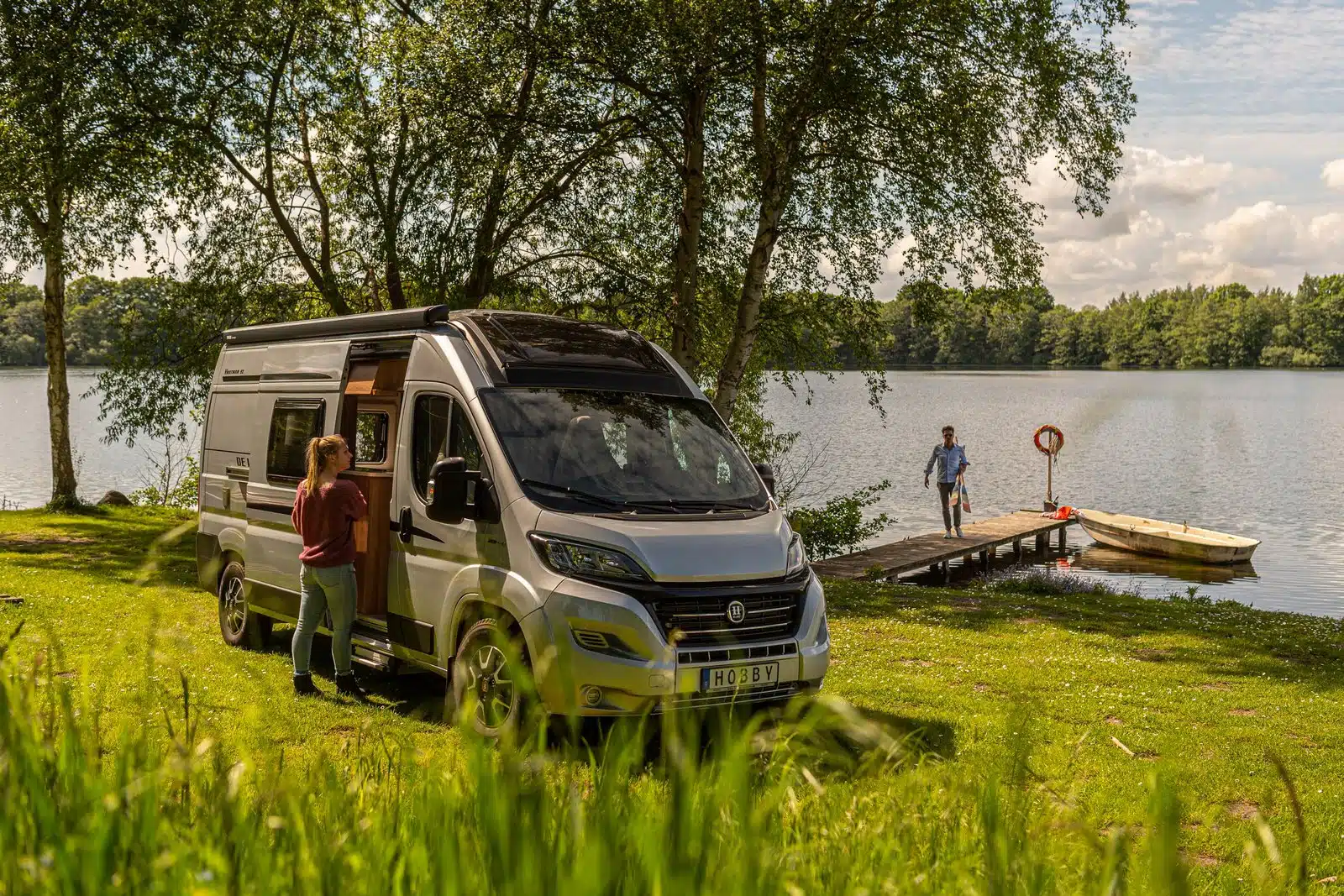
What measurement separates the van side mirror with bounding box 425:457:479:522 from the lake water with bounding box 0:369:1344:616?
48.7 ft

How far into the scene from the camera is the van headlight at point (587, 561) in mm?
6988

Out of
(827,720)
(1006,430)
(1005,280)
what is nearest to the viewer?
(827,720)

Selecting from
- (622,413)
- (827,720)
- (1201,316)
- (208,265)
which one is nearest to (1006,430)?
(208,265)

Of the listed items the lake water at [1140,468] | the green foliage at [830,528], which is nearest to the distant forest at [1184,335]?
the lake water at [1140,468]

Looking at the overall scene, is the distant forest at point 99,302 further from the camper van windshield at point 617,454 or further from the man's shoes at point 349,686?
the camper van windshield at point 617,454

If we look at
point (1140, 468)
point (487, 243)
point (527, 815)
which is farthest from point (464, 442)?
point (1140, 468)

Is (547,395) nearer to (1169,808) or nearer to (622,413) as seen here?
(622,413)

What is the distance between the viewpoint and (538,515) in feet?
23.8

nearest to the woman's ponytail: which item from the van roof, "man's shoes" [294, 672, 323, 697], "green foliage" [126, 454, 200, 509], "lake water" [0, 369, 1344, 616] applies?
the van roof

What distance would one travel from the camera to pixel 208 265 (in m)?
20.8

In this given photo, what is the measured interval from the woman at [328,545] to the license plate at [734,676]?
2977 mm

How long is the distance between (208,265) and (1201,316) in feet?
570

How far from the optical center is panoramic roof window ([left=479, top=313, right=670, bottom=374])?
8.31 m

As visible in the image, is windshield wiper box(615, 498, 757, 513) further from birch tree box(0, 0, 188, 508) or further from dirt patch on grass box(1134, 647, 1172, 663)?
birch tree box(0, 0, 188, 508)
